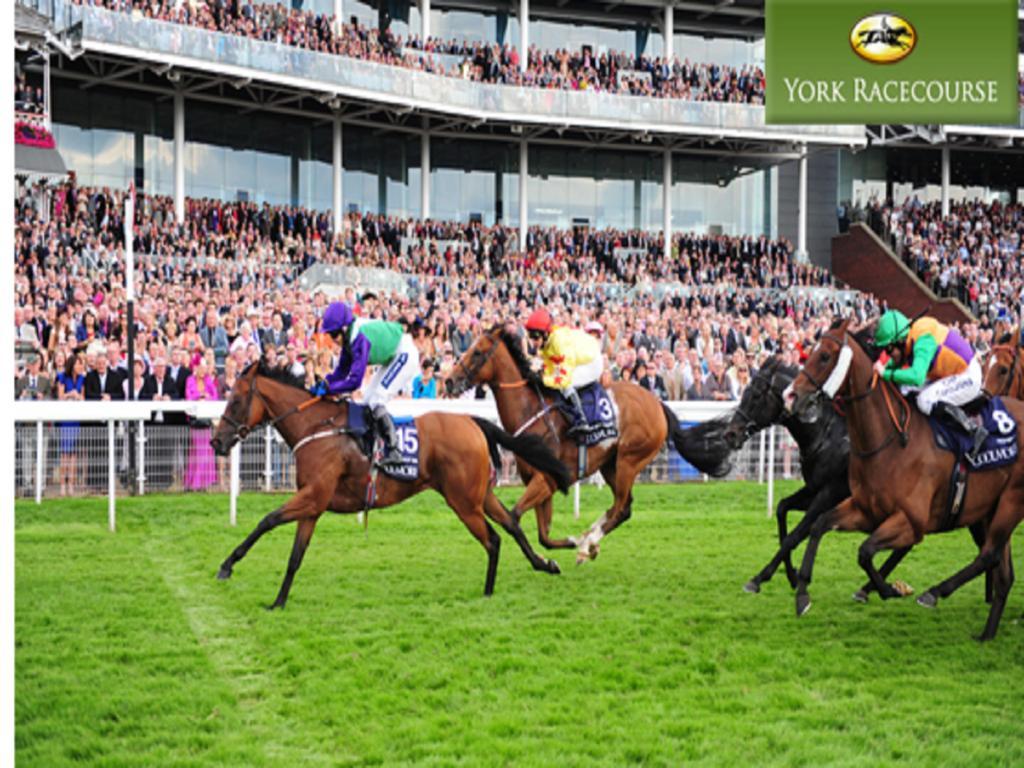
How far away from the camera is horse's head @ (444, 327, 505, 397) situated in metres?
7.92

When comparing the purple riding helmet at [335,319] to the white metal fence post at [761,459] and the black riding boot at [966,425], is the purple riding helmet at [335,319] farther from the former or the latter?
the white metal fence post at [761,459]

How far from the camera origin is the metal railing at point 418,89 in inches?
865

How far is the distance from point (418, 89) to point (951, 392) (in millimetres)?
21089

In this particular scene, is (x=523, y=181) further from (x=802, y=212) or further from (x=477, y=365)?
(x=477, y=365)

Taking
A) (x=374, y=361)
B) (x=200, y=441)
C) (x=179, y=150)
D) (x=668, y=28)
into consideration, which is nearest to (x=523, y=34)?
(x=668, y=28)

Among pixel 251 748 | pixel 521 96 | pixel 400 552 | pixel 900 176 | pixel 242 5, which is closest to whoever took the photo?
pixel 251 748

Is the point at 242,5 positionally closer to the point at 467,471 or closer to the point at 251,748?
the point at 467,471

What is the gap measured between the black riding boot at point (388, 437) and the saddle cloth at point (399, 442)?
0.03 meters

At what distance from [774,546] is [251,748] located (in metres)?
5.74

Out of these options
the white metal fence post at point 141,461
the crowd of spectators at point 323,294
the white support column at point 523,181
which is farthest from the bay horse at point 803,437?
the white support column at point 523,181

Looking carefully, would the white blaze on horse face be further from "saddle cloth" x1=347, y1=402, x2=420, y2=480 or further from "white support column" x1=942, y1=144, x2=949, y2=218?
"white support column" x1=942, y1=144, x2=949, y2=218

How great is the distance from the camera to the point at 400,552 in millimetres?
8773

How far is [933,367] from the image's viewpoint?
661cm

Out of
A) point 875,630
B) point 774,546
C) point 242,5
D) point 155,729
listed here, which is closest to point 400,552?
point 774,546
